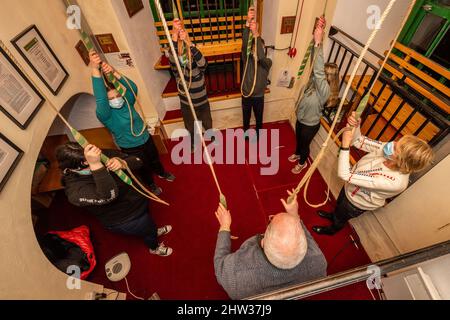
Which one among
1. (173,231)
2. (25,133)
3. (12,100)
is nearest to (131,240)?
(173,231)

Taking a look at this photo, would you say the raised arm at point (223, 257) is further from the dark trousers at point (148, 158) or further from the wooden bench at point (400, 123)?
the wooden bench at point (400, 123)

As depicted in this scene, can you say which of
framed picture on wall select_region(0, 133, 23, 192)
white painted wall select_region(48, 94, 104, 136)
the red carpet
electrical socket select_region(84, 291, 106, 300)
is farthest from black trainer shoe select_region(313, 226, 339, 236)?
→ white painted wall select_region(48, 94, 104, 136)

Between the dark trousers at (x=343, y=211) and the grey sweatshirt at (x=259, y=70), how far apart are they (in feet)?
4.96

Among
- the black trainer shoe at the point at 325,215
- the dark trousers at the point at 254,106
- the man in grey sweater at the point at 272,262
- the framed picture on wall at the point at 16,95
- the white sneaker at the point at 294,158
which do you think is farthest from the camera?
the white sneaker at the point at 294,158

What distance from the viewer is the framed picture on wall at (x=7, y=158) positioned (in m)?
1.26

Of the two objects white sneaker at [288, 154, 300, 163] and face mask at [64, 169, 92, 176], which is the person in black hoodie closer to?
face mask at [64, 169, 92, 176]

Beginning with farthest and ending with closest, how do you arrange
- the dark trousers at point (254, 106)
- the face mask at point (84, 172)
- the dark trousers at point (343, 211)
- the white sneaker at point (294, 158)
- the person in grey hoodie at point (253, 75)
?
1. the white sneaker at point (294, 158)
2. the dark trousers at point (254, 106)
3. the person in grey hoodie at point (253, 75)
4. the dark trousers at point (343, 211)
5. the face mask at point (84, 172)

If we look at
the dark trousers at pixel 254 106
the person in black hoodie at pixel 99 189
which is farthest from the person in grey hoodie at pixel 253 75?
the person in black hoodie at pixel 99 189

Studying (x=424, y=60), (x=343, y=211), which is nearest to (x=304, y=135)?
(x=343, y=211)

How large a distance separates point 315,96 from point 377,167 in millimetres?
913

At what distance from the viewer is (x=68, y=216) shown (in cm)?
270

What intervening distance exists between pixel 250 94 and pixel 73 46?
1.91 m

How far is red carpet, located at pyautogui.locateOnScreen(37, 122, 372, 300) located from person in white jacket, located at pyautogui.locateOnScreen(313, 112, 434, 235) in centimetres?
76
